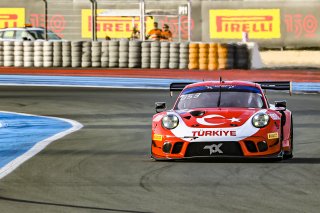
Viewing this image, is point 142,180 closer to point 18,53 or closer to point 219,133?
point 219,133

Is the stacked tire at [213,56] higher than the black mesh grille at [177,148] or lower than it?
higher

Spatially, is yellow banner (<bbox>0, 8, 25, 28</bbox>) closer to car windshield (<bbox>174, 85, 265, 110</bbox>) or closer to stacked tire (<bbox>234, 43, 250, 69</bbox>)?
stacked tire (<bbox>234, 43, 250, 69</bbox>)

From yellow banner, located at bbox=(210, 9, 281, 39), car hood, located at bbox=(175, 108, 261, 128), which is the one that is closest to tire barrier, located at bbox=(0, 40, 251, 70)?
yellow banner, located at bbox=(210, 9, 281, 39)

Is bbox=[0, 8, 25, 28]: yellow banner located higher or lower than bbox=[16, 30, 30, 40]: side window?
higher

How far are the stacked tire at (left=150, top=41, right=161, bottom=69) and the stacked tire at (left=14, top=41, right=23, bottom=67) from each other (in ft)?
15.0

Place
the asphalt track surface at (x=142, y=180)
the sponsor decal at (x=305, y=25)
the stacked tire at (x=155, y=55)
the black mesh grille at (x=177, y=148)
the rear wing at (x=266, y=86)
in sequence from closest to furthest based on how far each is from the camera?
the asphalt track surface at (x=142, y=180) < the black mesh grille at (x=177, y=148) < the rear wing at (x=266, y=86) < the stacked tire at (x=155, y=55) < the sponsor decal at (x=305, y=25)

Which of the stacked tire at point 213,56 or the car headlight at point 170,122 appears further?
the stacked tire at point 213,56

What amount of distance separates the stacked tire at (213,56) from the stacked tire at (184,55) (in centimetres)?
74

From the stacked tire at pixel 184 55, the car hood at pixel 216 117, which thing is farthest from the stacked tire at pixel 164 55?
the car hood at pixel 216 117

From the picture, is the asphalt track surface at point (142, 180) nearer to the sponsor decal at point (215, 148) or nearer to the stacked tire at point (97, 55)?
the sponsor decal at point (215, 148)

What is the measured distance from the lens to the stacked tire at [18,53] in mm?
35438

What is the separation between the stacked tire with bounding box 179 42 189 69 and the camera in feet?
111

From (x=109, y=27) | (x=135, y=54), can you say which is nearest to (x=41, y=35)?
(x=109, y=27)

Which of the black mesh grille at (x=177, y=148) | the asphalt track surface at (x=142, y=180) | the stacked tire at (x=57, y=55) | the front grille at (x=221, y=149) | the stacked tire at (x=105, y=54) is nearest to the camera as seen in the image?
the asphalt track surface at (x=142, y=180)
